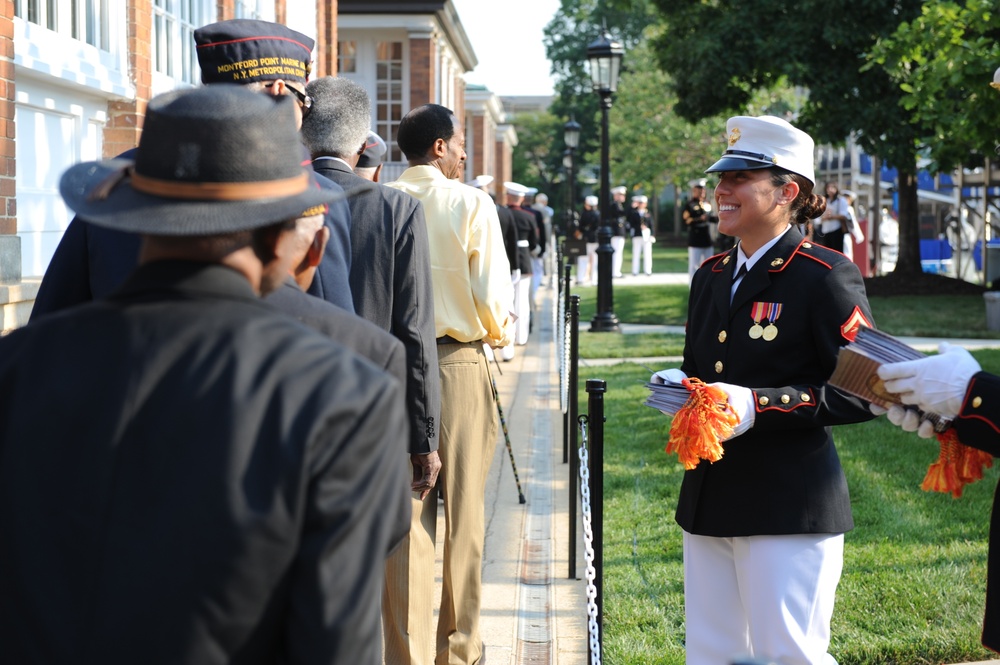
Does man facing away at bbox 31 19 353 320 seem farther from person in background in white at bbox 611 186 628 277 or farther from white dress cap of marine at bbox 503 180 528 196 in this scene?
person in background in white at bbox 611 186 628 277

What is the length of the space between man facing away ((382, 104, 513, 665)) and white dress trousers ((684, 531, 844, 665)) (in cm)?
127

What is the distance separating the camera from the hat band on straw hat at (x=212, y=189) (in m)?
1.79

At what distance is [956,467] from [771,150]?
118cm

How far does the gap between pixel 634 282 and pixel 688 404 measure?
2528 cm

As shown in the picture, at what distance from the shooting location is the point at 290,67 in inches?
144

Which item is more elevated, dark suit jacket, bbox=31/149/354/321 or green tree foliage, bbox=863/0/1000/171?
green tree foliage, bbox=863/0/1000/171

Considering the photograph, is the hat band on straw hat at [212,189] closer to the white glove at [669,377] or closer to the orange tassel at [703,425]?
the orange tassel at [703,425]

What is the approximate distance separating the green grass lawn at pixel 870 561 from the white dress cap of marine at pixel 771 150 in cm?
230

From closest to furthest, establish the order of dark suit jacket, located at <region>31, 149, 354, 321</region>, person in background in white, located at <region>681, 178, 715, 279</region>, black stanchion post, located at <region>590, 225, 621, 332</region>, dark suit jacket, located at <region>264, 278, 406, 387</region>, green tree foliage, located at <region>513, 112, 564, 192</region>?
dark suit jacket, located at <region>264, 278, 406, 387</region> < dark suit jacket, located at <region>31, 149, 354, 321</region> < black stanchion post, located at <region>590, 225, 621, 332</region> < person in background in white, located at <region>681, 178, 715, 279</region> < green tree foliage, located at <region>513, 112, 564, 192</region>

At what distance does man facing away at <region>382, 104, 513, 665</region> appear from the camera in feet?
15.7

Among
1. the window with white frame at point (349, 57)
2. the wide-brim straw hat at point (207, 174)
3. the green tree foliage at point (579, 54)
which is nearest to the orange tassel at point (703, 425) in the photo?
the wide-brim straw hat at point (207, 174)

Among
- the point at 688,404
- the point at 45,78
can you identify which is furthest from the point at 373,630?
the point at 45,78

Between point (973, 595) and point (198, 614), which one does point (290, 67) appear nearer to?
point (198, 614)

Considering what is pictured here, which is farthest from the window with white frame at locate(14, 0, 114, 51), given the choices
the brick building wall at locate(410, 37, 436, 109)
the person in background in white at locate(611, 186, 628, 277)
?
the person in background in white at locate(611, 186, 628, 277)
